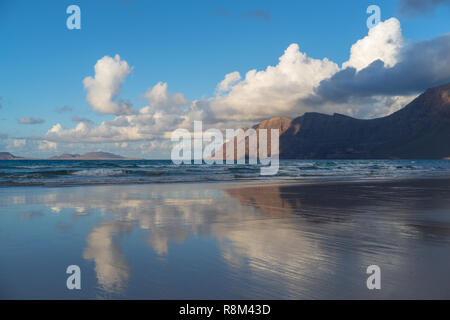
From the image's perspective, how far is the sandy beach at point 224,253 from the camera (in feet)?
12.8

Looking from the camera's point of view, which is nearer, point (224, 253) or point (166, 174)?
point (224, 253)

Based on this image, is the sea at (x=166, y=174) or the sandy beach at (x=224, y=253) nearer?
the sandy beach at (x=224, y=253)

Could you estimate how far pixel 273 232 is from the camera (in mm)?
7098

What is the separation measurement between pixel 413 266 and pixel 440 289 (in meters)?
0.82

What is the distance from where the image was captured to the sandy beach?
12.8 ft

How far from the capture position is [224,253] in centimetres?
544

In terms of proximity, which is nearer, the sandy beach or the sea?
the sandy beach

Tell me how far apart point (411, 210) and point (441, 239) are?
424cm

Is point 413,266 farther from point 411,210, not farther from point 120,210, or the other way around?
point 120,210
